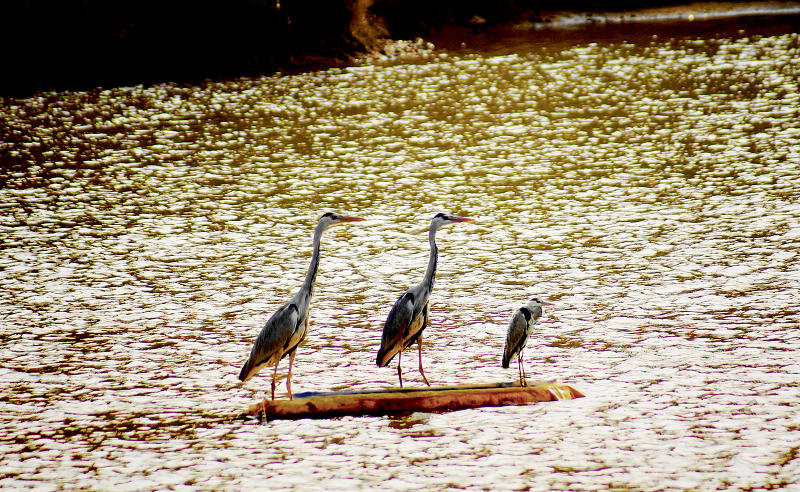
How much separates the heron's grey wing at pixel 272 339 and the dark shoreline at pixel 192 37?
2000 cm

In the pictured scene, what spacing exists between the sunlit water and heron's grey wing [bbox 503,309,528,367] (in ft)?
1.55

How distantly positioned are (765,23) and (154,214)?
23.3 metres

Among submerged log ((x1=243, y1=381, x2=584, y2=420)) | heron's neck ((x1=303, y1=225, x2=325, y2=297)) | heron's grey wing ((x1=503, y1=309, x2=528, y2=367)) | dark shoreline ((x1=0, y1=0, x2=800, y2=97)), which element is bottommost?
submerged log ((x1=243, y1=381, x2=584, y2=420))

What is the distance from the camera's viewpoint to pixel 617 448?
708 centimetres

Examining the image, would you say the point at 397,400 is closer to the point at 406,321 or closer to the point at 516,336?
the point at 406,321

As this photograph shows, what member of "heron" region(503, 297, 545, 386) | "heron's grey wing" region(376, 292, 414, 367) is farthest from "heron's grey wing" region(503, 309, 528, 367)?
"heron's grey wing" region(376, 292, 414, 367)

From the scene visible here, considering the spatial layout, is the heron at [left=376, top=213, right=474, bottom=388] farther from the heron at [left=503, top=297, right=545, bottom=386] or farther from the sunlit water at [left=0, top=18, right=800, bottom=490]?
the heron at [left=503, top=297, right=545, bottom=386]

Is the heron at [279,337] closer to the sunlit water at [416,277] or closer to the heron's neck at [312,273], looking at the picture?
the heron's neck at [312,273]

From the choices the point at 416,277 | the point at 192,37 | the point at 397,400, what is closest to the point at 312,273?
the point at 397,400

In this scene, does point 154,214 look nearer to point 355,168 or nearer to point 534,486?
point 355,168

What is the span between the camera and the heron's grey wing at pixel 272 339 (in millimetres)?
7504

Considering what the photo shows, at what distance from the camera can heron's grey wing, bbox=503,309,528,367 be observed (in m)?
7.75

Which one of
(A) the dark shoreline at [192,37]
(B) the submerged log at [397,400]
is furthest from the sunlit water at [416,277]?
(A) the dark shoreline at [192,37]

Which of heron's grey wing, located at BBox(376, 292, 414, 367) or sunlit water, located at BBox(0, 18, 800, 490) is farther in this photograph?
heron's grey wing, located at BBox(376, 292, 414, 367)
